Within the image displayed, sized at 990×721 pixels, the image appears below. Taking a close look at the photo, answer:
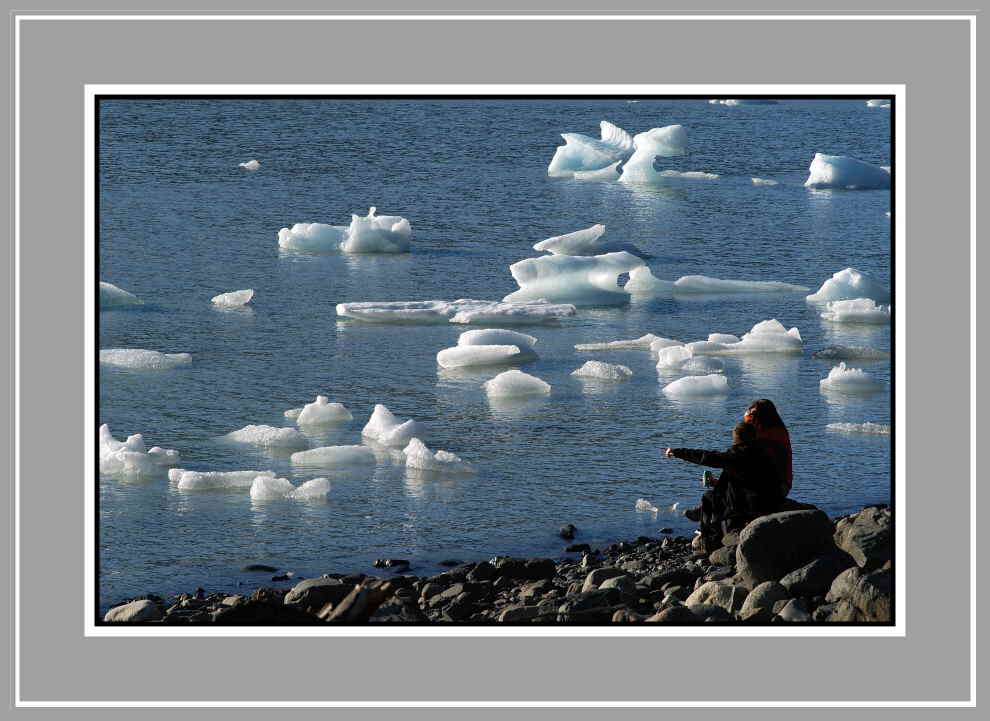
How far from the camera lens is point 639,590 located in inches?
268

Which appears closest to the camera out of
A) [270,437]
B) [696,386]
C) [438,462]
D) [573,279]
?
[438,462]

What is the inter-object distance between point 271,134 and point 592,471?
10677mm

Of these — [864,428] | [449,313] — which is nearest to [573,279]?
[449,313]

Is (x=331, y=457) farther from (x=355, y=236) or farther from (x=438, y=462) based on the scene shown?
(x=355, y=236)

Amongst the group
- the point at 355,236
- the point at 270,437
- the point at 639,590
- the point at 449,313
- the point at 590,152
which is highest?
the point at 590,152

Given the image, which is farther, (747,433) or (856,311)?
(856,311)

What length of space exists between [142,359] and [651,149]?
26.0 ft

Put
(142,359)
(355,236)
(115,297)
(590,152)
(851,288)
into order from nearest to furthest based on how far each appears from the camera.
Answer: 1. (142,359)
2. (115,297)
3. (851,288)
4. (355,236)
5. (590,152)

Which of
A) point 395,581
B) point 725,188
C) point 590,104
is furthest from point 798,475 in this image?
point 590,104

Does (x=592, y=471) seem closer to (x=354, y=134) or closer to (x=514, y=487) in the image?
(x=514, y=487)

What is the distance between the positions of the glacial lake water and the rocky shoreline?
467mm

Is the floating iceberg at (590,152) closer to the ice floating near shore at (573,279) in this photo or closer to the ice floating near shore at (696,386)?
the ice floating near shore at (573,279)
